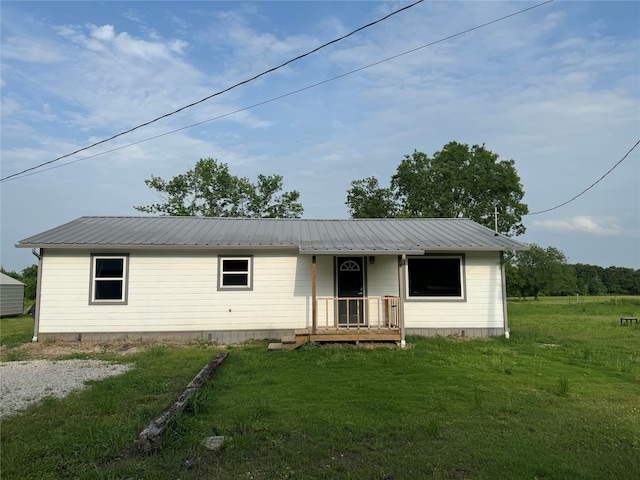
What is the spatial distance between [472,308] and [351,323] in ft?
10.6

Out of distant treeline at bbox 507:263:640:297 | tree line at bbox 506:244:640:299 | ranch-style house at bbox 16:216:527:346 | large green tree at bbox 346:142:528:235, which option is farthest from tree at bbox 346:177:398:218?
ranch-style house at bbox 16:216:527:346

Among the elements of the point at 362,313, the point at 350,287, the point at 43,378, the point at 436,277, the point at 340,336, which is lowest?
the point at 43,378

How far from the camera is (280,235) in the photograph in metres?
12.0

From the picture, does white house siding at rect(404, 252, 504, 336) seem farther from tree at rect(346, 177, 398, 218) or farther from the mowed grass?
tree at rect(346, 177, 398, 218)

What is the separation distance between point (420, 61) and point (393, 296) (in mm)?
5591

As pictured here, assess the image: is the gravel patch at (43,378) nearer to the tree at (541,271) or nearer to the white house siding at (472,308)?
the white house siding at (472,308)

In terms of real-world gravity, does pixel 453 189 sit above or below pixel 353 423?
above

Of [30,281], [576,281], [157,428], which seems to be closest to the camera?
[157,428]

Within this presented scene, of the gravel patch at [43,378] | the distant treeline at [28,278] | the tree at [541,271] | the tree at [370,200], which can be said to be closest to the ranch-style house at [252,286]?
the gravel patch at [43,378]

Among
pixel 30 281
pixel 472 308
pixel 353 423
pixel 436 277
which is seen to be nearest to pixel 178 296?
pixel 436 277

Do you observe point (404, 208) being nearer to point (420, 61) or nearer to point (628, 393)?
point (420, 61)

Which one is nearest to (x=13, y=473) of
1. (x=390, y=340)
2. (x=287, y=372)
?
(x=287, y=372)

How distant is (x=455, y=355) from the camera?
28.3 ft

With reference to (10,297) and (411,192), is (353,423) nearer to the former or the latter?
(10,297)
